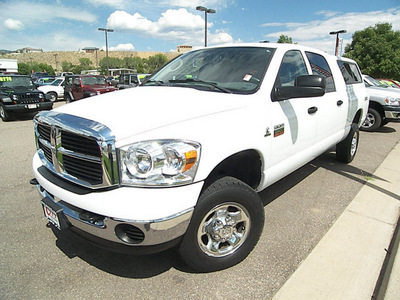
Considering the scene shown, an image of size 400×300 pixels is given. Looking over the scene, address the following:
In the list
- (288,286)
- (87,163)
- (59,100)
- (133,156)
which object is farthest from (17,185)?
(59,100)

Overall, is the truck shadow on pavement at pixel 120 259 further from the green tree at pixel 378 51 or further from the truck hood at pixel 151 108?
the green tree at pixel 378 51

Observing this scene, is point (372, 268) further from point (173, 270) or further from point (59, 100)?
point (59, 100)

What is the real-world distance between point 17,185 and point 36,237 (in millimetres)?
1692

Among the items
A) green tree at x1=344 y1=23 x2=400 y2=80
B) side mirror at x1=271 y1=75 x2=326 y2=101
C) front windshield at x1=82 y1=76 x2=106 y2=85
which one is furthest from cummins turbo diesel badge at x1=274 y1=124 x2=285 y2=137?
green tree at x1=344 y1=23 x2=400 y2=80

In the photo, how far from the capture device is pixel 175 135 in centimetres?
180

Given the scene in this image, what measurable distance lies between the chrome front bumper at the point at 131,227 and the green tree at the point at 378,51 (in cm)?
2914

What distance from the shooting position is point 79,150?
6.25ft

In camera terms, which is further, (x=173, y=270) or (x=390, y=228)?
(x=390, y=228)

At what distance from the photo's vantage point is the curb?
2084 mm

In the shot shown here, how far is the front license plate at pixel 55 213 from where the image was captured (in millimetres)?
1960

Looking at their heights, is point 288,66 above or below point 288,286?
above

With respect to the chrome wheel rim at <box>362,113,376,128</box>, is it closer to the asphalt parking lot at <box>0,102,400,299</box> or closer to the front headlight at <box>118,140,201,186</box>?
the asphalt parking lot at <box>0,102,400,299</box>

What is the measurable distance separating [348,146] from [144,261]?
3.98m

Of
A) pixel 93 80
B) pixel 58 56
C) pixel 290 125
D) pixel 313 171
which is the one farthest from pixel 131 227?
pixel 58 56
